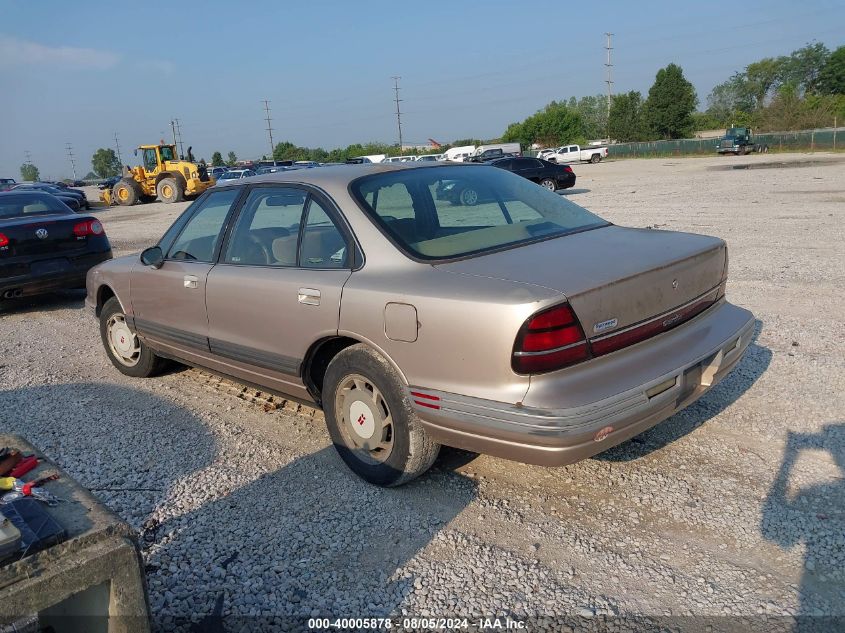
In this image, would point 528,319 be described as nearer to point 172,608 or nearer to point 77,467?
point 172,608

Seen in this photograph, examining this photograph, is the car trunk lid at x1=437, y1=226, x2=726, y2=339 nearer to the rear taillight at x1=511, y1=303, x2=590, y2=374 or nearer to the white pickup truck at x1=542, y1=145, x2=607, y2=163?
the rear taillight at x1=511, y1=303, x2=590, y2=374

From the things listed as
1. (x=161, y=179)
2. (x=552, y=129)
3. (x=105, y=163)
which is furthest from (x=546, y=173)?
(x=105, y=163)

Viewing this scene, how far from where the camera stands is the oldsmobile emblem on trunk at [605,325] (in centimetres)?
294

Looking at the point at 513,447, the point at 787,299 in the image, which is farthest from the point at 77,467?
the point at 787,299

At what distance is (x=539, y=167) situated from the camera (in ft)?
76.6

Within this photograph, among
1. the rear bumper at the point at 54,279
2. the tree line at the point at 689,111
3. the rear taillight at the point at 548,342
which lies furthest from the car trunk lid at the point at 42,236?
the tree line at the point at 689,111

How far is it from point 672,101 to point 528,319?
89.0m

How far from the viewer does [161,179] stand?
3241cm

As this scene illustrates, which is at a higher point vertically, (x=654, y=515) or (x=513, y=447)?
(x=513, y=447)

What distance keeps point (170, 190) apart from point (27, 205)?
956 inches

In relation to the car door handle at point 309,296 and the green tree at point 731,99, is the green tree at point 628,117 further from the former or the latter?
the car door handle at point 309,296

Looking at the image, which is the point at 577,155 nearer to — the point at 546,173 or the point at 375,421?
the point at 546,173

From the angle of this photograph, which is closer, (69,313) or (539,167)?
(69,313)

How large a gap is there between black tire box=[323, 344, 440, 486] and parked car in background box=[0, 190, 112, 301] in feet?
20.0
